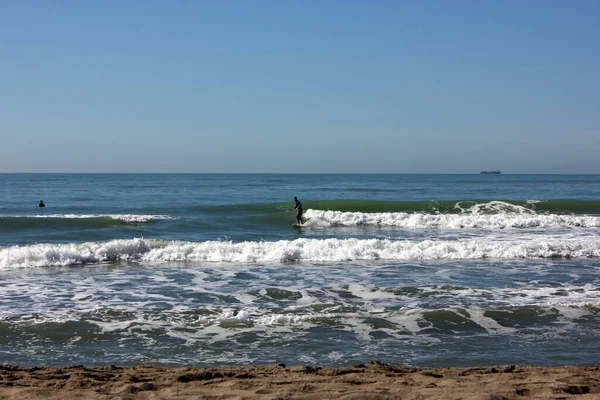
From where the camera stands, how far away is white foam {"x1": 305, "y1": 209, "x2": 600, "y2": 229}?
86.7 ft

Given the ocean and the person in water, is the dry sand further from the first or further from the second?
the person in water

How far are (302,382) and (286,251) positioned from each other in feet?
35.4

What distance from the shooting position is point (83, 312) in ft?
32.4

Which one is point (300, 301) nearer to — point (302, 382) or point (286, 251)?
point (302, 382)

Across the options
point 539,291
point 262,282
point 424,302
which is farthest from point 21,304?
point 539,291

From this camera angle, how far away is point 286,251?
16.7 m

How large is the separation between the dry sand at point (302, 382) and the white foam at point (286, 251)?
9.82m

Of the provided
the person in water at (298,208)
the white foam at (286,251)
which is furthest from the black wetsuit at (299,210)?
the white foam at (286,251)

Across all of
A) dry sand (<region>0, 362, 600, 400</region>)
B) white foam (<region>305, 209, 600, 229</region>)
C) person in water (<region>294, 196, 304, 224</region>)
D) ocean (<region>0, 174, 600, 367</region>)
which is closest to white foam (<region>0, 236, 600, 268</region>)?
ocean (<region>0, 174, 600, 367</region>)

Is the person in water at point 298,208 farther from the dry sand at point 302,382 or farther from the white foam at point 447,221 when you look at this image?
the dry sand at point 302,382

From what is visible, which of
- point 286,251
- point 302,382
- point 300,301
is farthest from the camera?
point 286,251

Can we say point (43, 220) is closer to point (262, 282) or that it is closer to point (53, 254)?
point (53, 254)

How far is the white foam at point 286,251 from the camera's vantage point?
1630 centimetres

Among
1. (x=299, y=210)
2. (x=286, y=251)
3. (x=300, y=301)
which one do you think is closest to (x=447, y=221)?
(x=299, y=210)
